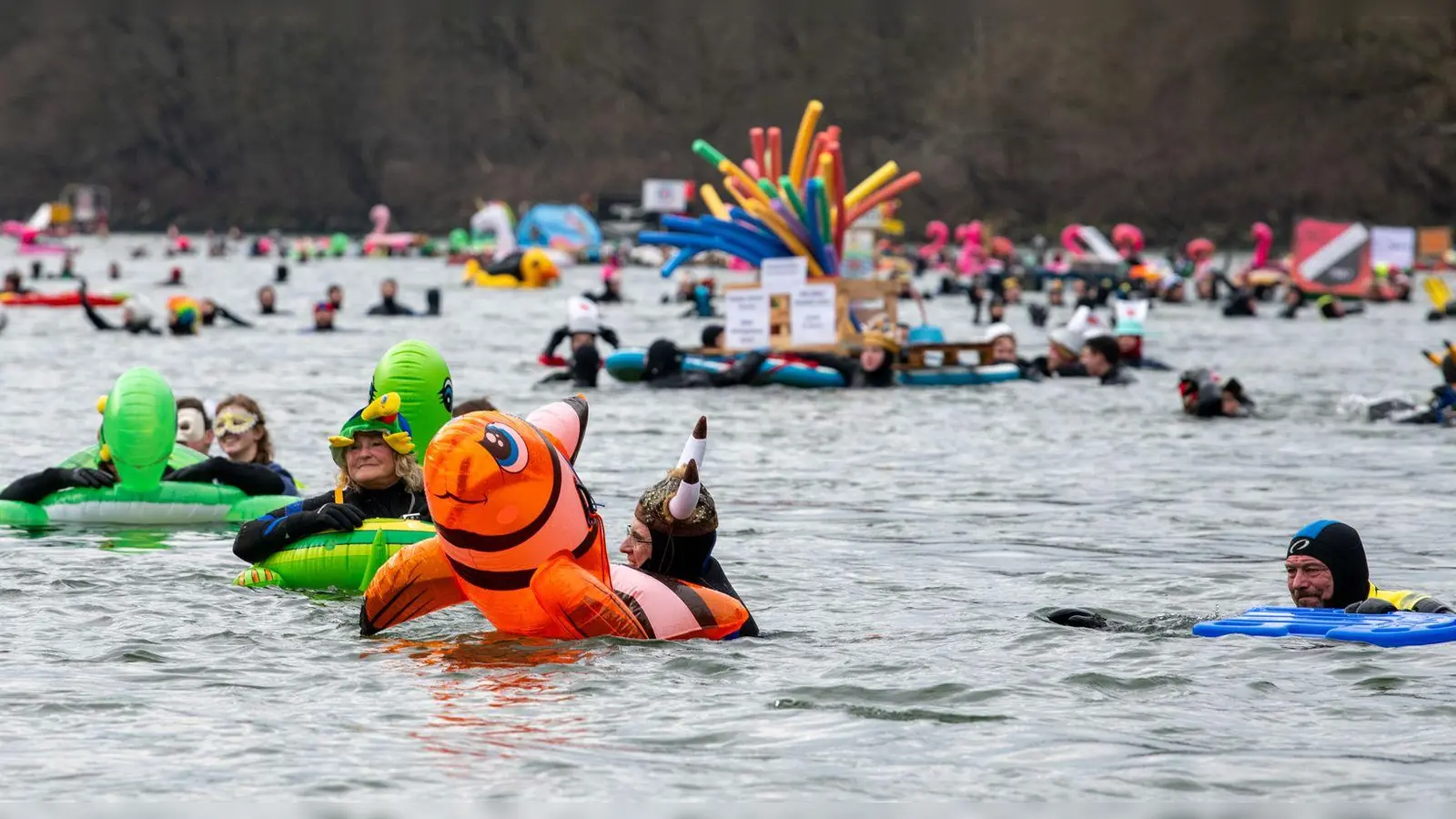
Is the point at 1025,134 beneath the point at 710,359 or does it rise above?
above

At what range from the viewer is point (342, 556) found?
1105 centimetres

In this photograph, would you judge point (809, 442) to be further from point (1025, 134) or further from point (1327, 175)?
point (1025, 134)

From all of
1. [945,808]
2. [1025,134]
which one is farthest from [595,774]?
[1025,134]

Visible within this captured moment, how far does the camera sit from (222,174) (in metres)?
150

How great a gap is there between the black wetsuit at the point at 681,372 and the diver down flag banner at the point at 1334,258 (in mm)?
31209

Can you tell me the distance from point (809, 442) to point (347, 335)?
60.0 feet

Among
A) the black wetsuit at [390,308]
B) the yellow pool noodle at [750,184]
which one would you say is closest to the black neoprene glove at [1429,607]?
the yellow pool noodle at [750,184]

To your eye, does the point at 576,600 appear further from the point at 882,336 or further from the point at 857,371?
the point at 882,336

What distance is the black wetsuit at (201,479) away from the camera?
13.6 metres

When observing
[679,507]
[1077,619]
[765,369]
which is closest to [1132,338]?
[765,369]

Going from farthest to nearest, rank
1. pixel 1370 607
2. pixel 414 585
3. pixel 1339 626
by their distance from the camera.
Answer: pixel 1370 607
pixel 1339 626
pixel 414 585

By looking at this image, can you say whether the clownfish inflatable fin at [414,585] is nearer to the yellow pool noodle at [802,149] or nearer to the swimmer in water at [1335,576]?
the swimmer in water at [1335,576]

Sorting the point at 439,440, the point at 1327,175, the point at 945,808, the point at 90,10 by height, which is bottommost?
the point at 945,808

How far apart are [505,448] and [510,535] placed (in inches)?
16.0
